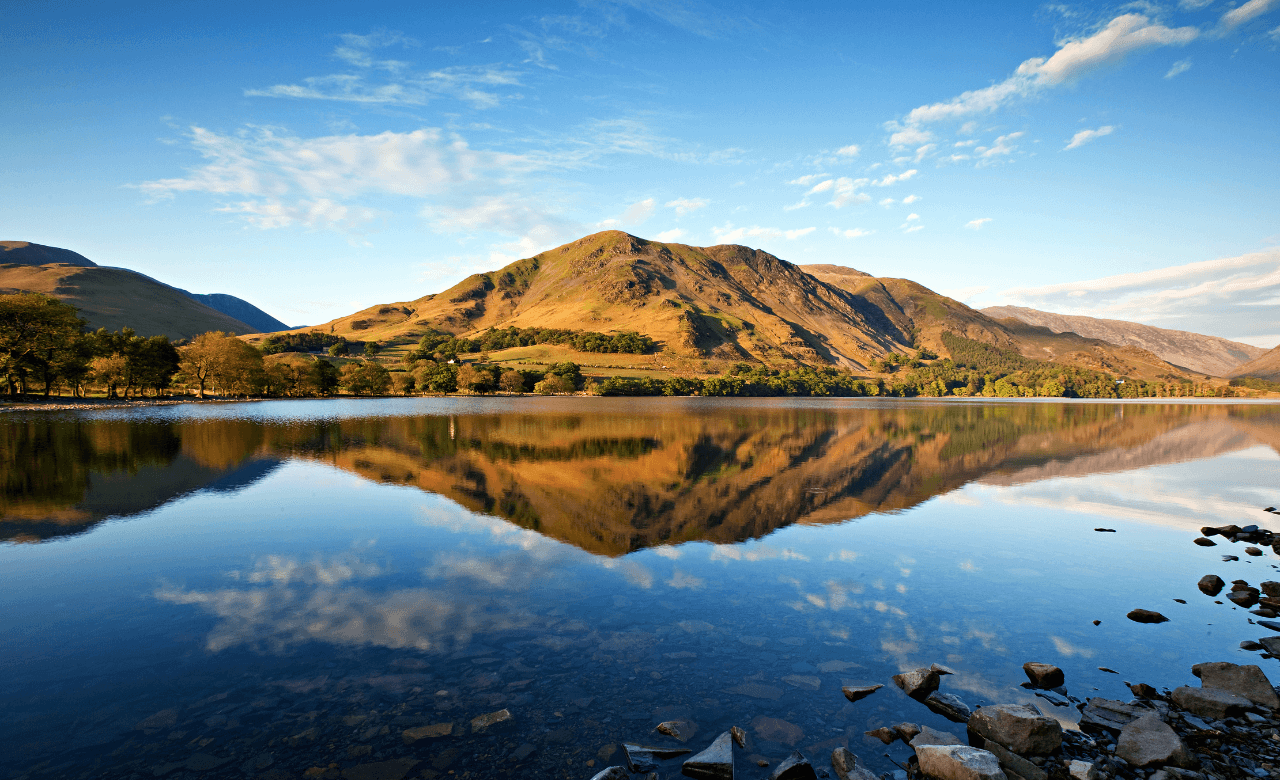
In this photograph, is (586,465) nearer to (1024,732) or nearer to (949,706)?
(949,706)

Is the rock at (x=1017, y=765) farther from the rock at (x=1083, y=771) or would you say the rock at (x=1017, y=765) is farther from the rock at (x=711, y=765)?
the rock at (x=711, y=765)

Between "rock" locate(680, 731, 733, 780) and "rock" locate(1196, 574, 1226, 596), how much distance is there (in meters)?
19.4

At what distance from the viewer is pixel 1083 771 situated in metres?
9.07

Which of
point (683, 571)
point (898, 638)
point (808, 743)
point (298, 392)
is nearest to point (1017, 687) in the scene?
point (898, 638)

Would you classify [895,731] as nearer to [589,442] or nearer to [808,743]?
[808,743]

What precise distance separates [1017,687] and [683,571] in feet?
32.3

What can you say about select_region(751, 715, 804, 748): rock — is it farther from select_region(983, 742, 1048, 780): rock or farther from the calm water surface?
select_region(983, 742, 1048, 780): rock

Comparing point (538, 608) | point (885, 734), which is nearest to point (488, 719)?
point (538, 608)

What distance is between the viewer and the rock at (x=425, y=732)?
9.73 metres

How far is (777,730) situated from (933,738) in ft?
8.51

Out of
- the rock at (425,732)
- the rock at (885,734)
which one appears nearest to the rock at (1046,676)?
the rock at (885,734)

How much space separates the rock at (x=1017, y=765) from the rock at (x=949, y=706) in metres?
1.30

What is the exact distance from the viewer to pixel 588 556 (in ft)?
69.6

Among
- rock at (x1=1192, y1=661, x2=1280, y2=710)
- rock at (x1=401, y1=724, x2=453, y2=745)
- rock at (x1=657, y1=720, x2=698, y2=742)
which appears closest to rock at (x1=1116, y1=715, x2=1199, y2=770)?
rock at (x1=1192, y1=661, x2=1280, y2=710)
